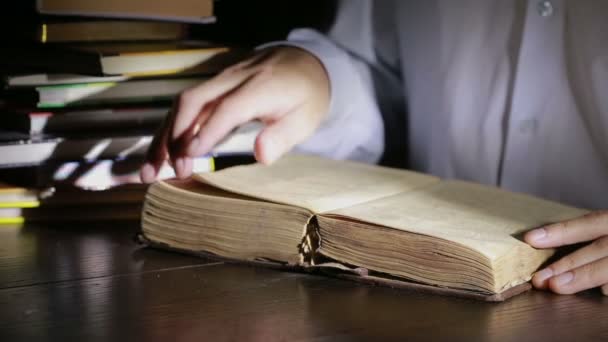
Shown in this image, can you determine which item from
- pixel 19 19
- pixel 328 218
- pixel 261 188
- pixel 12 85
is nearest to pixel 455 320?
pixel 328 218

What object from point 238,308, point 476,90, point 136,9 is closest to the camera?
point 238,308

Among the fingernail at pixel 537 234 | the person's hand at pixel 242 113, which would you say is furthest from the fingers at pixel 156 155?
the fingernail at pixel 537 234

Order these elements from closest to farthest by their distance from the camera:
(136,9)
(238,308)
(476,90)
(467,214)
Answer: (238,308), (467,214), (136,9), (476,90)

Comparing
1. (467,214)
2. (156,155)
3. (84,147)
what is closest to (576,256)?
(467,214)

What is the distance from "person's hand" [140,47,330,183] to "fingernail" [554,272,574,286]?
0.39 meters

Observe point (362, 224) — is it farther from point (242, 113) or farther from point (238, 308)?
point (242, 113)

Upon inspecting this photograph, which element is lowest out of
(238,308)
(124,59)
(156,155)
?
(238,308)

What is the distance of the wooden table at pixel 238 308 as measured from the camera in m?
0.68

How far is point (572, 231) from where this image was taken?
79 cm

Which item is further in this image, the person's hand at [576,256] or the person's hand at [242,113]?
the person's hand at [242,113]

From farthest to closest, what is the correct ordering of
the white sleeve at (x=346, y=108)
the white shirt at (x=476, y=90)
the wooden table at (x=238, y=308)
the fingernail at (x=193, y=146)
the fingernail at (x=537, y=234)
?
the white sleeve at (x=346, y=108) → the white shirt at (x=476, y=90) → the fingernail at (x=193, y=146) → the fingernail at (x=537, y=234) → the wooden table at (x=238, y=308)

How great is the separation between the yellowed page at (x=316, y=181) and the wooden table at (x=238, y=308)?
0.26 feet

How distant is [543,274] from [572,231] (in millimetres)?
52

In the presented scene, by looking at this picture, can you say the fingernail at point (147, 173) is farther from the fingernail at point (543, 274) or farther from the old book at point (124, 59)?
the fingernail at point (543, 274)
